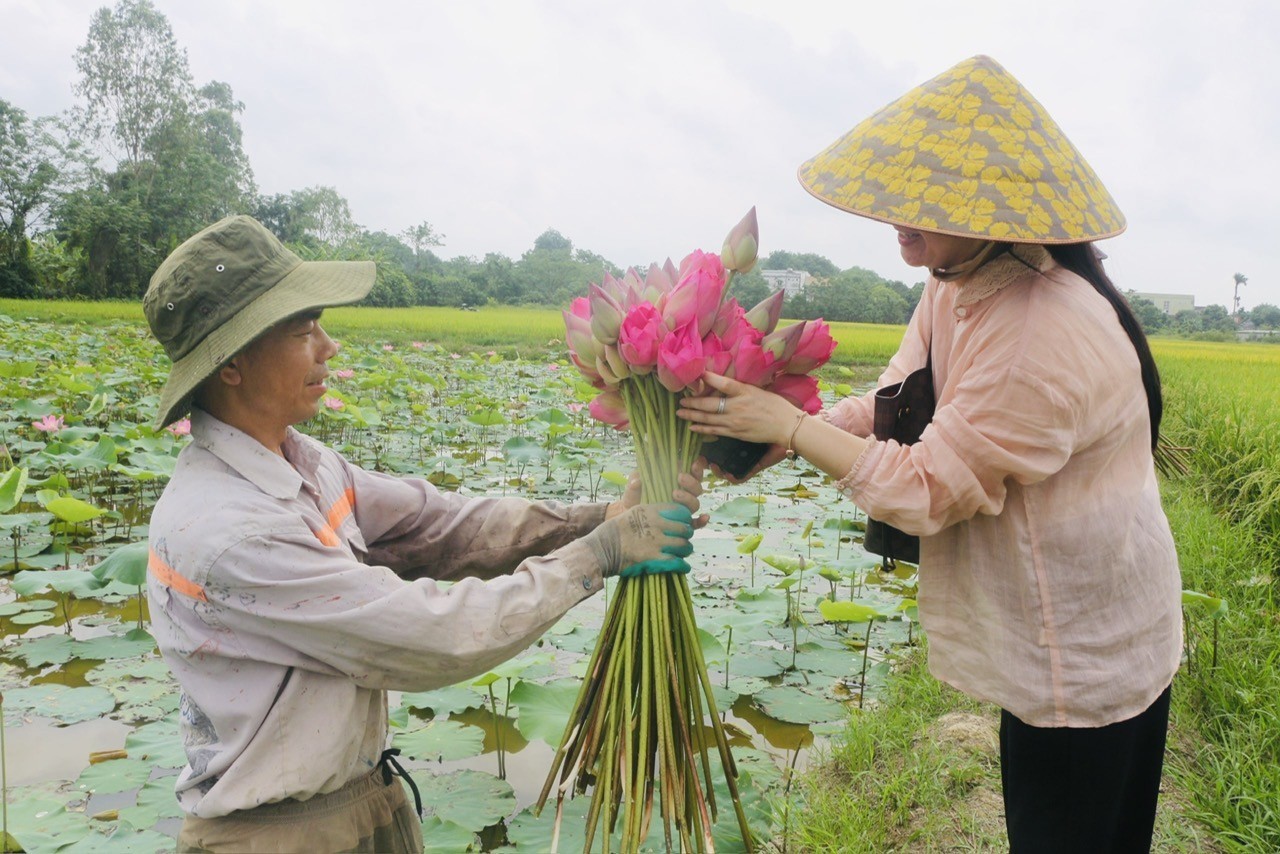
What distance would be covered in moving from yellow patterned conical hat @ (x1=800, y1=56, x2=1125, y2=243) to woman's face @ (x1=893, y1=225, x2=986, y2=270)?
0.26 ft

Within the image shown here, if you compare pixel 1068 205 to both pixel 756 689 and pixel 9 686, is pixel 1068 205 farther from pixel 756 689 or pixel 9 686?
pixel 9 686

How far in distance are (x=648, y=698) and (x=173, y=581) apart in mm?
754

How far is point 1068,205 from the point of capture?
4.42ft

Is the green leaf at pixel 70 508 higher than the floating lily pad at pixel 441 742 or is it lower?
higher

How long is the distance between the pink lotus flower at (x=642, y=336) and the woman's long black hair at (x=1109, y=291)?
651mm

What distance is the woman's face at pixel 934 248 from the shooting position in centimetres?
144

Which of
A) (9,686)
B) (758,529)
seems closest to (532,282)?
(758,529)

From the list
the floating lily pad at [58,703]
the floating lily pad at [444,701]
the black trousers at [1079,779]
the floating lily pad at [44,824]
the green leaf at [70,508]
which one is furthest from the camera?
the green leaf at [70,508]

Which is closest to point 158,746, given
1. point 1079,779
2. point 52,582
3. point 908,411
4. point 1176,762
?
point 52,582

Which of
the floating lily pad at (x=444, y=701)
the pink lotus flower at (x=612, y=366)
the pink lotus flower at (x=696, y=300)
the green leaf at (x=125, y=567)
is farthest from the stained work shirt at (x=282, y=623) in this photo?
the green leaf at (x=125, y=567)

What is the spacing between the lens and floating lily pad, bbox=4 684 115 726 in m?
2.56

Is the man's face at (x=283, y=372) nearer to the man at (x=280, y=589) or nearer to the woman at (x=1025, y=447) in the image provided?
the man at (x=280, y=589)

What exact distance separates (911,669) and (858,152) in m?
2.26

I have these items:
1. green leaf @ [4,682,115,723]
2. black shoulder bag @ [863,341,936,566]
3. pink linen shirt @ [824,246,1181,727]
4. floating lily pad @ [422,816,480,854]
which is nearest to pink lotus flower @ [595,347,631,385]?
pink linen shirt @ [824,246,1181,727]
